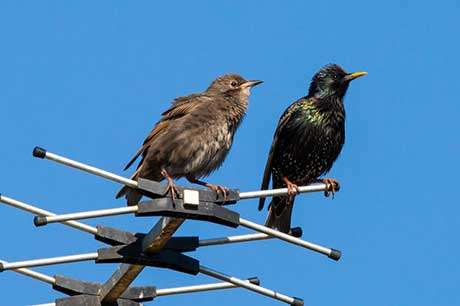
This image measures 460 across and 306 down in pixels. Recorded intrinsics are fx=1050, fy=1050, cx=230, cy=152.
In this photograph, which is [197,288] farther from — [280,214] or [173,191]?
[280,214]

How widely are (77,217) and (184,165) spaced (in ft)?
8.34

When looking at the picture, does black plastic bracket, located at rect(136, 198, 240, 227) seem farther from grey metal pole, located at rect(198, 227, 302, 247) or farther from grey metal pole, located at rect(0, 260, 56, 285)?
grey metal pole, located at rect(0, 260, 56, 285)

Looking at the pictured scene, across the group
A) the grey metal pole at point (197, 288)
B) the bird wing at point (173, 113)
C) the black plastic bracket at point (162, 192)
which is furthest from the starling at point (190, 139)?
the black plastic bracket at point (162, 192)

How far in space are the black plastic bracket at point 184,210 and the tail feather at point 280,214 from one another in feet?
12.0

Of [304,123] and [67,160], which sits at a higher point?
[304,123]

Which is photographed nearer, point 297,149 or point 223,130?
point 223,130

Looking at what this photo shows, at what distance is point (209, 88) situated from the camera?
25.2 feet

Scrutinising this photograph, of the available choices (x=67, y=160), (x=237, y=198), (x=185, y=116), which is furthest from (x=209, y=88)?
(x=67, y=160)

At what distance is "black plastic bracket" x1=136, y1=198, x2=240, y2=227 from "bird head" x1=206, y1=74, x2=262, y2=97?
3037 millimetres

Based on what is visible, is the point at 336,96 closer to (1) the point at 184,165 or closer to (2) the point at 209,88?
(2) the point at 209,88

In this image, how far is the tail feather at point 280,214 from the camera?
816 centimetres

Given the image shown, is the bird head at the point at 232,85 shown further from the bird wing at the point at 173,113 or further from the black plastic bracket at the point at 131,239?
the black plastic bracket at the point at 131,239

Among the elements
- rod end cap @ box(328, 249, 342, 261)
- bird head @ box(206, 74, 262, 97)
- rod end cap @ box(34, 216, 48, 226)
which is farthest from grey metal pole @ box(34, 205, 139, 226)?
bird head @ box(206, 74, 262, 97)

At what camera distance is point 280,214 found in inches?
324
